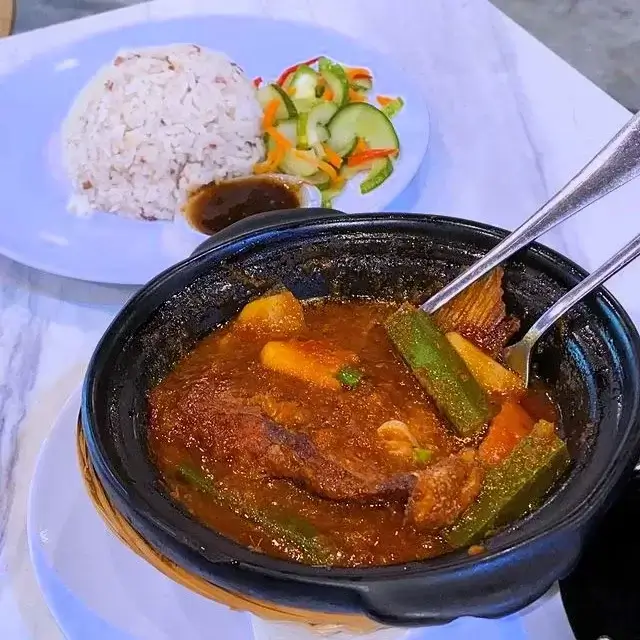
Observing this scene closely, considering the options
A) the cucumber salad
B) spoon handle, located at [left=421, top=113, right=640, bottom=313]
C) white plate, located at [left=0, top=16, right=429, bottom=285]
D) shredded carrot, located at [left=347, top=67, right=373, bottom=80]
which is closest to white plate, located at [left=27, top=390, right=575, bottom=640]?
spoon handle, located at [left=421, top=113, right=640, bottom=313]

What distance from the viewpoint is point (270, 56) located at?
7.75ft

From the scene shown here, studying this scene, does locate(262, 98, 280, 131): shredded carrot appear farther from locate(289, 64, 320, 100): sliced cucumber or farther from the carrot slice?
the carrot slice

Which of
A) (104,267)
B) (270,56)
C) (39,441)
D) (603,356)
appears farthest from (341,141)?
(603,356)

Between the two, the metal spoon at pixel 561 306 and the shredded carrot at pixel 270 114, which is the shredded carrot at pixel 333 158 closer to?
the shredded carrot at pixel 270 114

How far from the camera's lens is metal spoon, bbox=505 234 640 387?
3.47 feet

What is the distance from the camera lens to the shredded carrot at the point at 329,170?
200 centimetres

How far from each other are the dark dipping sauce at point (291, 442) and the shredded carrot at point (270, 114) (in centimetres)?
111

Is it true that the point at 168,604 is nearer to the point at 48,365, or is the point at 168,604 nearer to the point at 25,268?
the point at 48,365

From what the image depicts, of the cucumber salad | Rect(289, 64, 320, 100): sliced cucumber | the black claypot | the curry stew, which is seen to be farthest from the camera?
Rect(289, 64, 320, 100): sliced cucumber

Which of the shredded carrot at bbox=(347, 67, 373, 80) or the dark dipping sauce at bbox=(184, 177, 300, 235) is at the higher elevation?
the shredded carrot at bbox=(347, 67, 373, 80)

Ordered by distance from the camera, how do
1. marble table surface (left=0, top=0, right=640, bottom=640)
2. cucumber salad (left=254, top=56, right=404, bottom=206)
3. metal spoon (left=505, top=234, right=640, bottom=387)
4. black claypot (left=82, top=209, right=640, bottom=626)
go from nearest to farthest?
black claypot (left=82, top=209, right=640, bottom=626), metal spoon (left=505, top=234, right=640, bottom=387), marble table surface (left=0, top=0, right=640, bottom=640), cucumber salad (left=254, top=56, right=404, bottom=206)

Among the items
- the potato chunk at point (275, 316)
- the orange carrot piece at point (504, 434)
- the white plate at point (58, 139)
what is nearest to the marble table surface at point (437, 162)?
the white plate at point (58, 139)

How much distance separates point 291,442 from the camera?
3.31 feet

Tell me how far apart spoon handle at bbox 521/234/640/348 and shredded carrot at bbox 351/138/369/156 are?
99cm
